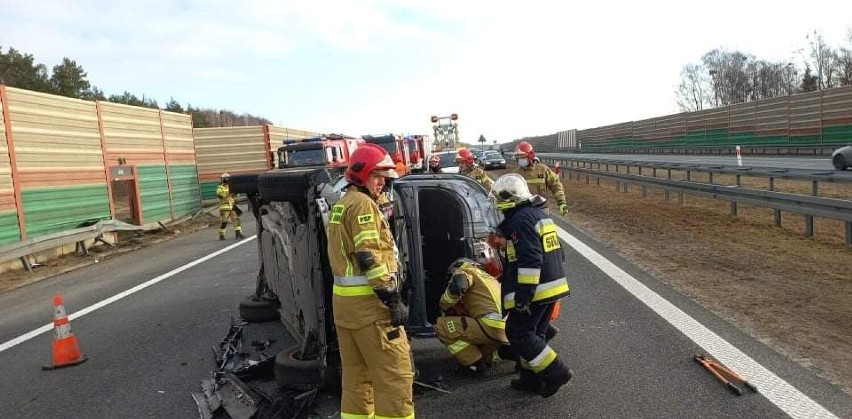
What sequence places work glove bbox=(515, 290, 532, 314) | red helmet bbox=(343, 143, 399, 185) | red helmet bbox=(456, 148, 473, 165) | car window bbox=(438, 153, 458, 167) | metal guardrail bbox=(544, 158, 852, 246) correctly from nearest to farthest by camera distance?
red helmet bbox=(343, 143, 399, 185)
work glove bbox=(515, 290, 532, 314)
metal guardrail bbox=(544, 158, 852, 246)
red helmet bbox=(456, 148, 473, 165)
car window bbox=(438, 153, 458, 167)

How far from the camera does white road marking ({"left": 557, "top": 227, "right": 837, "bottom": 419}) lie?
12.7 ft

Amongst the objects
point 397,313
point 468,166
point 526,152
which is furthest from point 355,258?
point 468,166

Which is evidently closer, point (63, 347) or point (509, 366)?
point (509, 366)

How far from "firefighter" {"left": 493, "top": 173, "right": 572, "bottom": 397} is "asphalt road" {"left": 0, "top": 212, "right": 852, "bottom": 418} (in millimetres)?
207

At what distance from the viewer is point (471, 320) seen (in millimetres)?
4883

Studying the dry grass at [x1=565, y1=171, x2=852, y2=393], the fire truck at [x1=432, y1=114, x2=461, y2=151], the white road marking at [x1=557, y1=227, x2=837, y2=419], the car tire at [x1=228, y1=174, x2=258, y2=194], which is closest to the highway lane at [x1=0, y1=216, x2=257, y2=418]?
the car tire at [x1=228, y1=174, x2=258, y2=194]

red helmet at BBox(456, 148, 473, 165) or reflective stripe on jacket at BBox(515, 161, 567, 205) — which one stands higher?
red helmet at BBox(456, 148, 473, 165)

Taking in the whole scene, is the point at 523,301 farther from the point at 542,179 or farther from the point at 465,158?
the point at 465,158

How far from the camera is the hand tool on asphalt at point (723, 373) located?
4.16m

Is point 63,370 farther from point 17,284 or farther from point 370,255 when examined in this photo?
point 17,284

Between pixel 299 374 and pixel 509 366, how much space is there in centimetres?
169

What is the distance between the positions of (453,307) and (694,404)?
190cm

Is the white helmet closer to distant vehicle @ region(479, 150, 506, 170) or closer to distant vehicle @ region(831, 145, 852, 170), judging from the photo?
distant vehicle @ region(831, 145, 852, 170)

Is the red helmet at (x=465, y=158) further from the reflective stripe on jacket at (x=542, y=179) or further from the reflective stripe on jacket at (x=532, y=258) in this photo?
the reflective stripe on jacket at (x=532, y=258)
